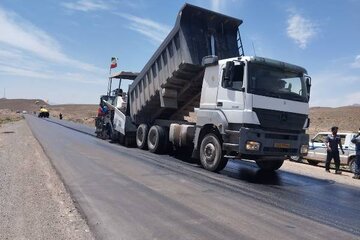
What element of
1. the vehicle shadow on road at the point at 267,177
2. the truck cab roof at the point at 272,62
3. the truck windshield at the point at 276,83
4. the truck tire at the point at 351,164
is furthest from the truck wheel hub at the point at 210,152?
the truck tire at the point at 351,164

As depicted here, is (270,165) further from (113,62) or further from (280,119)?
(113,62)

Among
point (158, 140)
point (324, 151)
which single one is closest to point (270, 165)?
point (158, 140)

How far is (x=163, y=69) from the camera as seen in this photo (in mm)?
14438

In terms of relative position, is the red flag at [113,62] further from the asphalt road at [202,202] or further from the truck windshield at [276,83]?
the truck windshield at [276,83]

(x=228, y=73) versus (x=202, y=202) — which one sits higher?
(x=228, y=73)

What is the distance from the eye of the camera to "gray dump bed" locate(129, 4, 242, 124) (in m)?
12.8

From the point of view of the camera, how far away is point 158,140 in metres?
15.3

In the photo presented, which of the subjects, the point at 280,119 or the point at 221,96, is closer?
the point at 280,119

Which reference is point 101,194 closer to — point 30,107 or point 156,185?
point 156,185

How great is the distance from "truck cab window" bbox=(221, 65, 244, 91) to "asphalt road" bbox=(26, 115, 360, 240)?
228 centimetres

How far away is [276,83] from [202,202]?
4570mm

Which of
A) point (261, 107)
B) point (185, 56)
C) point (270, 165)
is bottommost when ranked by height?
point (270, 165)

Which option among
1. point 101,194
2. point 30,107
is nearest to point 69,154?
point 101,194

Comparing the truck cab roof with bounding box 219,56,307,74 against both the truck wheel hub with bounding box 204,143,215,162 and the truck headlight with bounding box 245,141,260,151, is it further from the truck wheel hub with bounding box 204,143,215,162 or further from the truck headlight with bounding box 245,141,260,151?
the truck wheel hub with bounding box 204,143,215,162
